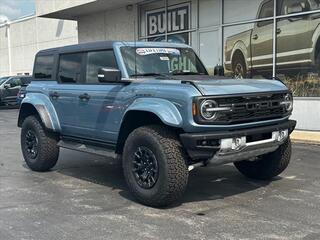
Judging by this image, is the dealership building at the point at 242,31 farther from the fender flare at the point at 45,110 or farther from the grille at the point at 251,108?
the grille at the point at 251,108

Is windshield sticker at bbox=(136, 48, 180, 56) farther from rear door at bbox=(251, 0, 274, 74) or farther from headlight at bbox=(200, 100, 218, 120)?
rear door at bbox=(251, 0, 274, 74)

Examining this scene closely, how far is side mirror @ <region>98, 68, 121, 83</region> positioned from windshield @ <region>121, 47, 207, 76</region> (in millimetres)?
300

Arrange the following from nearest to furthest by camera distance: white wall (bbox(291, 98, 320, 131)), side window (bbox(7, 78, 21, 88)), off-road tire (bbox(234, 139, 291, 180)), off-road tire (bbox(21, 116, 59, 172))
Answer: off-road tire (bbox(234, 139, 291, 180)) < off-road tire (bbox(21, 116, 59, 172)) < white wall (bbox(291, 98, 320, 131)) < side window (bbox(7, 78, 21, 88))

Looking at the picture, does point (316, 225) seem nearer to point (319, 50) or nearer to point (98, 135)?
point (98, 135)

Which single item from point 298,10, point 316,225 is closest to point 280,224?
point 316,225

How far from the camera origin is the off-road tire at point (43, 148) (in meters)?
7.68

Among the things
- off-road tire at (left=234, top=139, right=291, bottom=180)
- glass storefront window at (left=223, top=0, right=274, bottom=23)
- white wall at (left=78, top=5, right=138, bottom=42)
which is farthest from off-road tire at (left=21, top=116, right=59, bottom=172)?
white wall at (left=78, top=5, right=138, bottom=42)

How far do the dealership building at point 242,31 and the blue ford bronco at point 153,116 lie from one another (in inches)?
212

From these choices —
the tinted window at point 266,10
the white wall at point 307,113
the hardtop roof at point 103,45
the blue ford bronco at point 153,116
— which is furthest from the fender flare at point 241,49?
the hardtop roof at point 103,45

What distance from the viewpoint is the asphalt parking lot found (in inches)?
191

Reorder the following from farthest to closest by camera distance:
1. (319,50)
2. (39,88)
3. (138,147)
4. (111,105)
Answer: (319,50) < (39,88) < (111,105) < (138,147)

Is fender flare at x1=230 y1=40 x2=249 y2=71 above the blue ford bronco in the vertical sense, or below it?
above

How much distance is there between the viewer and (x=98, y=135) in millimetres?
6781

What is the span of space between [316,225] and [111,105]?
292cm
